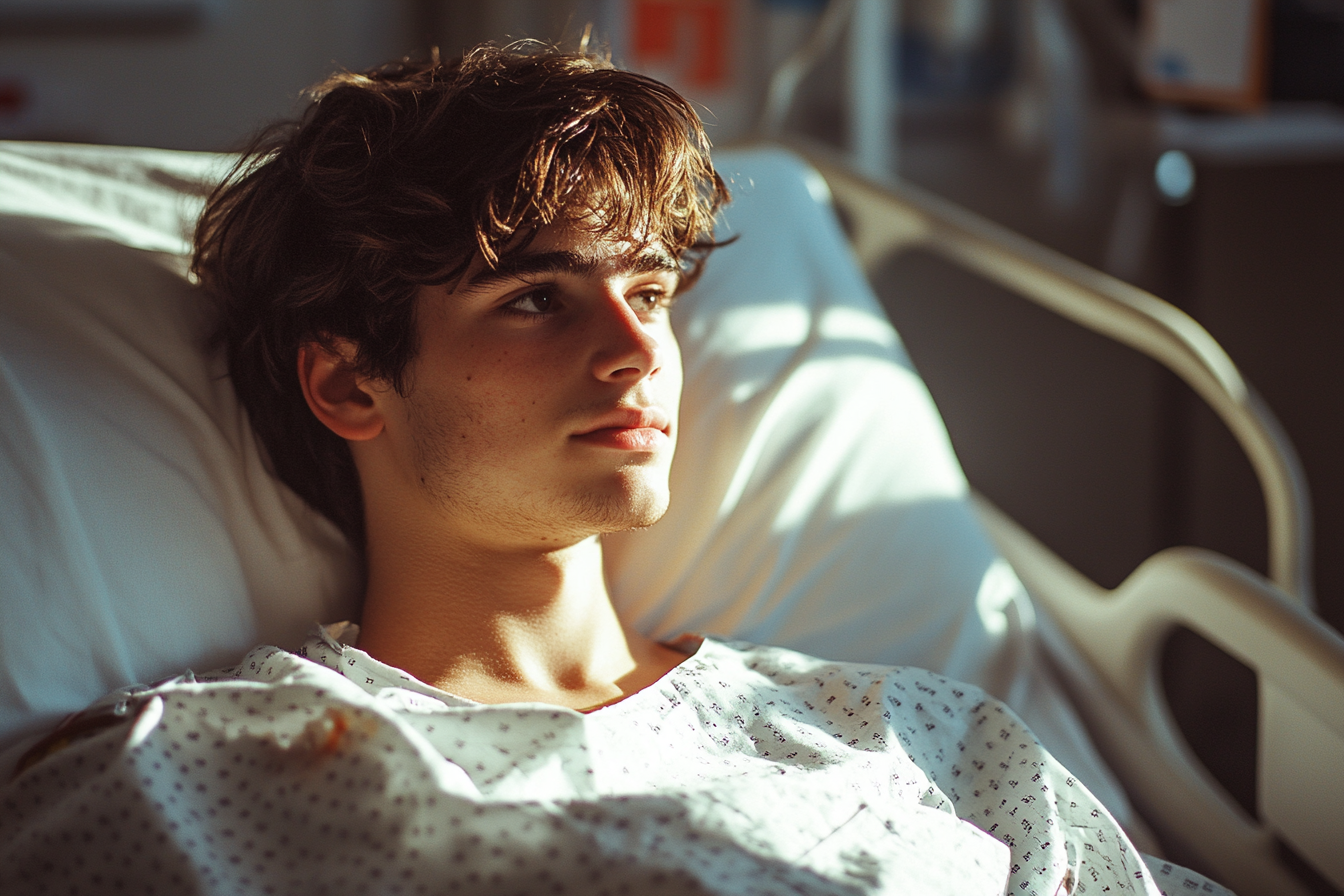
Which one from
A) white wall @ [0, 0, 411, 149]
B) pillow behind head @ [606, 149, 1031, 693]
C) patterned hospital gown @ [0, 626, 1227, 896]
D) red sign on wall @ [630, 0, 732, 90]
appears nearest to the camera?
patterned hospital gown @ [0, 626, 1227, 896]

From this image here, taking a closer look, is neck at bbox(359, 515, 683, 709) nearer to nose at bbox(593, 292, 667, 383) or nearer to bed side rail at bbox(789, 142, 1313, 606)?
nose at bbox(593, 292, 667, 383)

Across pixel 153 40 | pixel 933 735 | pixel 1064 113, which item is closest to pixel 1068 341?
pixel 1064 113

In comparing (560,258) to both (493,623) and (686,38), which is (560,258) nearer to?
(493,623)

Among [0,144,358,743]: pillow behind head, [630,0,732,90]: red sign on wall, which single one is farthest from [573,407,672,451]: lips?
[630,0,732,90]: red sign on wall

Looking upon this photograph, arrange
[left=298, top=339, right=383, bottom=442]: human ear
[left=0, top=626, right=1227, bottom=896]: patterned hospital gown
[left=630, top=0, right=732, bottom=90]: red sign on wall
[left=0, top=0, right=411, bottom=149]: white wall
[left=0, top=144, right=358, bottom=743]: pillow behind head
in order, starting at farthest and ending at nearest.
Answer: [left=630, top=0, right=732, bottom=90]: red sign on wall → [left=0, top=0, right=411, bottom=149]: white wall → [left=298, top=339, right=383, bottom=442]: human ear → [left=0, top=144, right=358, bottom=743]: pillow behind head → [left=0, top=626, right=1227, bottom=896]: patterned hospital gown

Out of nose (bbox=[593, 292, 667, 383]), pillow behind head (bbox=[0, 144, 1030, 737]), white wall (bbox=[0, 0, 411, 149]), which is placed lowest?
pillow behind head (bbox=[0, 144, 1030, 737])

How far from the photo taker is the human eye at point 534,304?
0.94 m

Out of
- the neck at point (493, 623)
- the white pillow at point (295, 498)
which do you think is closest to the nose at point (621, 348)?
the neck at point (493, 623)

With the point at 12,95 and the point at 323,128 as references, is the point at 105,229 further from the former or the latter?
the point at 12,95

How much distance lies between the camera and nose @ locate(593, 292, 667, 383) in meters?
0.92

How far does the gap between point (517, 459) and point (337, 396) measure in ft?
0.65

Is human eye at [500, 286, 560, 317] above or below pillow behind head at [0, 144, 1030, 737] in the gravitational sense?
above

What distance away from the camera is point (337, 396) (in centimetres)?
102

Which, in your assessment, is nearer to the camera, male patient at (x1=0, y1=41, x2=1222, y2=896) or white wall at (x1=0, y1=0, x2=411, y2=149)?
male patient at (x1=0, y1=41, x2=1222, y2=896)
